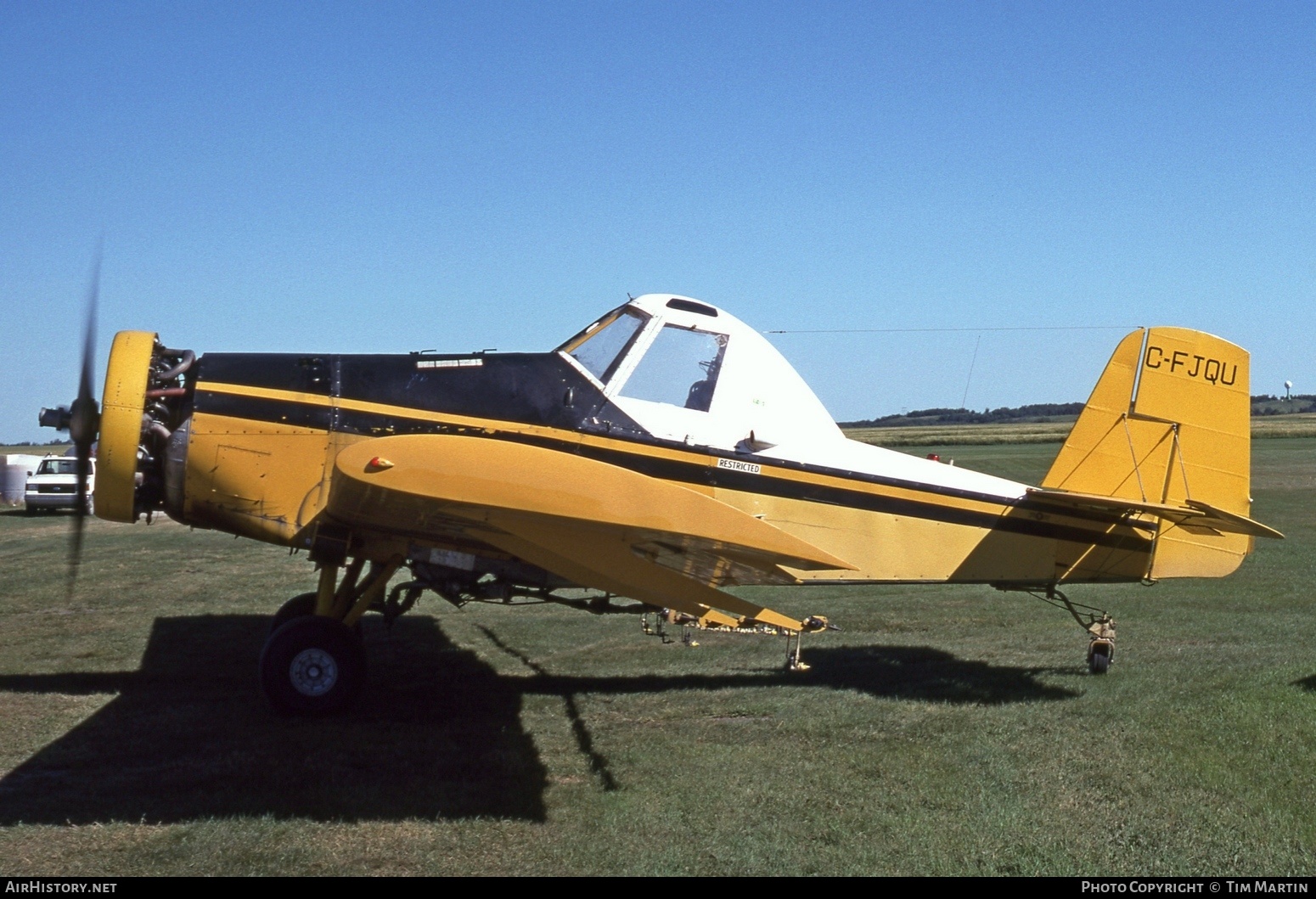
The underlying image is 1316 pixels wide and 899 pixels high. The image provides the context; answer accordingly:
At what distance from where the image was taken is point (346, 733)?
7.12 metres

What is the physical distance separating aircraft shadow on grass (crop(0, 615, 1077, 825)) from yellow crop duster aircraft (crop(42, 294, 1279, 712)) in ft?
1.97

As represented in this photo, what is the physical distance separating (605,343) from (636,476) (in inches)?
85.9

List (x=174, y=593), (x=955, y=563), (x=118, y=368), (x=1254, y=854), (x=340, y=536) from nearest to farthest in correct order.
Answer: (x=1254, y=854) < (x=118, y=368) < (x=340, y=536) < (x=955, y=563) < (x=174, y=593)

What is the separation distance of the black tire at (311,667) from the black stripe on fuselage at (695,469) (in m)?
1.38

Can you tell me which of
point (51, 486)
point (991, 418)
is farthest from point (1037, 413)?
point (51, 486)

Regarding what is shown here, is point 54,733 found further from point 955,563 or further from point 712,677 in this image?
point 955,563

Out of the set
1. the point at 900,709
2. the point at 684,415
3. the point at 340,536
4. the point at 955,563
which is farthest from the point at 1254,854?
the point at 340,536

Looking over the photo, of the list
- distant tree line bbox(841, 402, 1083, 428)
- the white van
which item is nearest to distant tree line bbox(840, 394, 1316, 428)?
distant tree line bbox(841, 402, 1083, 428)

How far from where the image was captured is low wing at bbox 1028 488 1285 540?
8.15 metres

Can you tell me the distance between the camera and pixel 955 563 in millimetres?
8477

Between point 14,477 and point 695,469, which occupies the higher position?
point 695,469

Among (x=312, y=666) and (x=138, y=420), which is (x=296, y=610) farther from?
(x=138, y=420)

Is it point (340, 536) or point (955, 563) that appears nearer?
point (340, 536)

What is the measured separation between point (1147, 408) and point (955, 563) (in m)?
2.12
